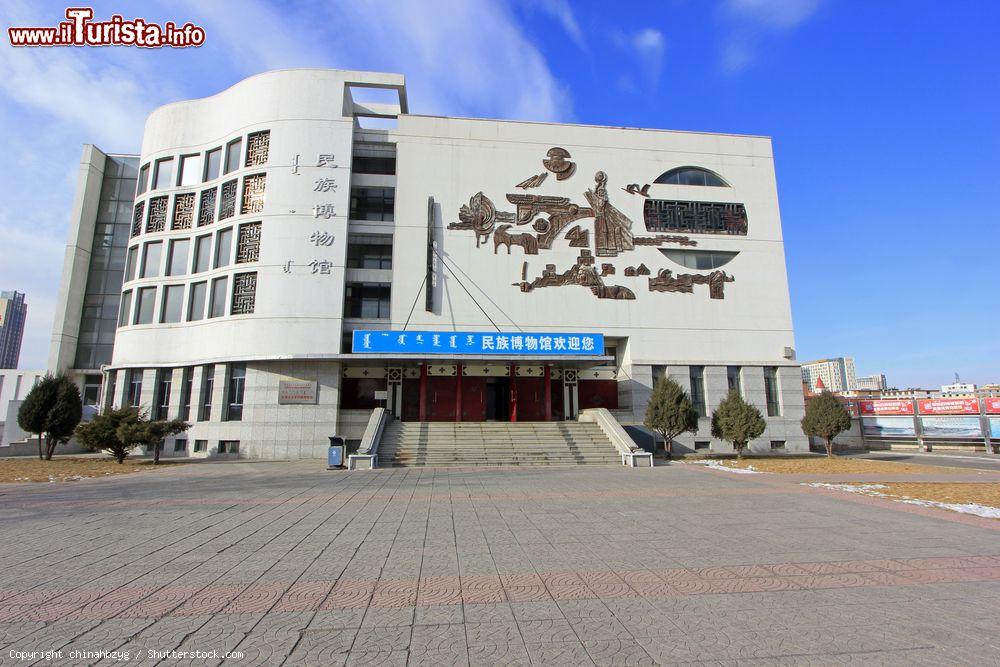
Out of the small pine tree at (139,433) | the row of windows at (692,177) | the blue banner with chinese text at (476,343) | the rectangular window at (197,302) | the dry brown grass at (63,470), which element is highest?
the row of windows at (692,177)

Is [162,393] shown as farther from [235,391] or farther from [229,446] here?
[229,446]

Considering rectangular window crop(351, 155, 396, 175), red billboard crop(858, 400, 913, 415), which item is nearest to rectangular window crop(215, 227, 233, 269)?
rectangular window crop(351, 155, 396, 175)

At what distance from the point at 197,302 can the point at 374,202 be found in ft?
35.5

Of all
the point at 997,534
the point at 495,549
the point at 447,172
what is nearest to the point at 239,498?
the point at 495,549

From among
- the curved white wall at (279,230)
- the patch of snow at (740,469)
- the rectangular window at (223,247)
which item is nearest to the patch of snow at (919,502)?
the patch of snow at (740,469)

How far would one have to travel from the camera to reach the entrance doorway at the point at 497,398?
2639cm

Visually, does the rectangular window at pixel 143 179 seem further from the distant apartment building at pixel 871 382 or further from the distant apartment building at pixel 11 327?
the distant apartment building at pixel 871 382

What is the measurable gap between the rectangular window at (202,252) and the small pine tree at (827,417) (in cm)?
3152

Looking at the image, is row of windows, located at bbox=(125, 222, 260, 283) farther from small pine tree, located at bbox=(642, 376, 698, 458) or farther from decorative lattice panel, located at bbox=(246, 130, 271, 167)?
small pine tree, located at bbox=(642, 376, 698, 458)

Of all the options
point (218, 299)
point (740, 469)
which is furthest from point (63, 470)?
A: point (740, 469)

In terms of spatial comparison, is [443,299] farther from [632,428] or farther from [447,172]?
[632,428]

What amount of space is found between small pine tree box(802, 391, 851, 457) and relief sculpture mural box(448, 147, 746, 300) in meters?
7.32

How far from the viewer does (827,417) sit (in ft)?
74.2

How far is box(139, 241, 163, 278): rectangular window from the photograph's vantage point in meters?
27.6
